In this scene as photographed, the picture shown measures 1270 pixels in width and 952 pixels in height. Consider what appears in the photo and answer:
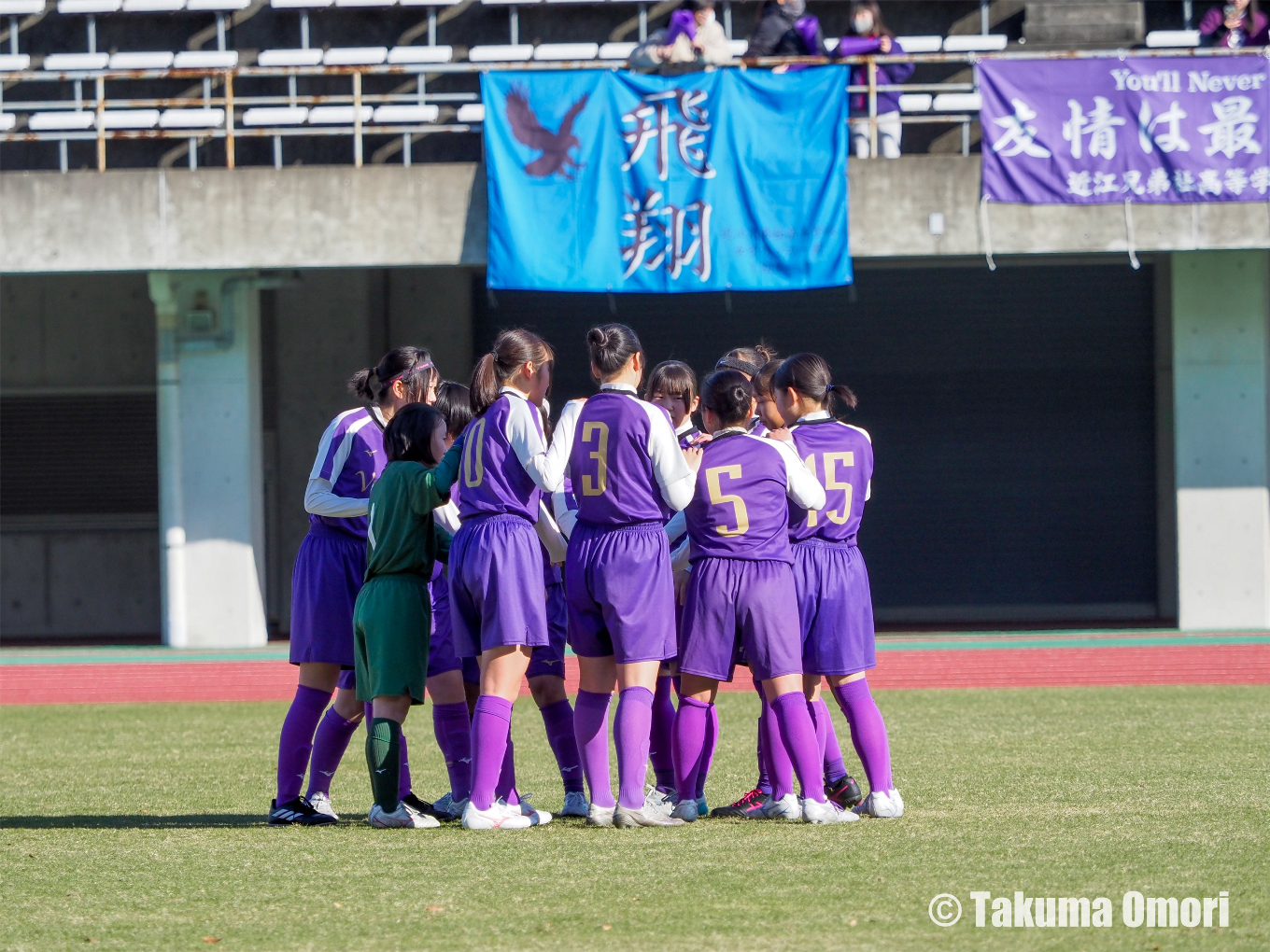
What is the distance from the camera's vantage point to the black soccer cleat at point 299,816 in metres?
6.34

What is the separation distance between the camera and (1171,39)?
56.3 feet

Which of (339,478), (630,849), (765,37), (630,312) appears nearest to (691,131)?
(765,37)

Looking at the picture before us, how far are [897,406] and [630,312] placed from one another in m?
3.33

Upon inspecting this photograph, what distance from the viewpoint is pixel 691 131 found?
1507 cm

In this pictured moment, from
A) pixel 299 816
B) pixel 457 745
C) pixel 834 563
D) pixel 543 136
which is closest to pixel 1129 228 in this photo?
pixel 543 136

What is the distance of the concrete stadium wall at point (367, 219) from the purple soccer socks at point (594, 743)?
389 inches

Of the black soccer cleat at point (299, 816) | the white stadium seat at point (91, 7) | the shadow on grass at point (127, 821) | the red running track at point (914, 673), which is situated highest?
the white stadium seat at point (91, 7)

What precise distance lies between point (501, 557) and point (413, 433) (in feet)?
1.98

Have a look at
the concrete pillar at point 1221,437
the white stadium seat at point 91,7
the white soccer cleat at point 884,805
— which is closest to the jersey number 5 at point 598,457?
the white soccer cleat at point 884,805

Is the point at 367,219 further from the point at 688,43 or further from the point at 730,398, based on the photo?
the point at 730,398

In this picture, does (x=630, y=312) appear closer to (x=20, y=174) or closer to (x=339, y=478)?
(x=20, y=174)

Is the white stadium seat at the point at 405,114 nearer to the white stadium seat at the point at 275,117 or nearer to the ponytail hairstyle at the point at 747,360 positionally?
the white stadium seat at the point at 275,117

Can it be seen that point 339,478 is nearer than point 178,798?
Yes

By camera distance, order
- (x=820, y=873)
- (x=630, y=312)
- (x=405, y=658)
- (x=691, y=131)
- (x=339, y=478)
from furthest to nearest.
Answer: (x=630, y=312) < (x=691, y=131) < (x=339, y=478) < (x=405, y=658) < (x=820, y=873)
